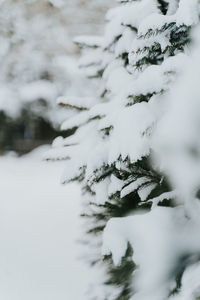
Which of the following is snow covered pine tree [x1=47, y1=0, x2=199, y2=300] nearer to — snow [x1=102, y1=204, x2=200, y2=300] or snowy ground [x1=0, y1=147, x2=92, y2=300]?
snow [x1=102, y1=204, x2=200, y2=300]

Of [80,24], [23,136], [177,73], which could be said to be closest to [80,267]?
[177,73]

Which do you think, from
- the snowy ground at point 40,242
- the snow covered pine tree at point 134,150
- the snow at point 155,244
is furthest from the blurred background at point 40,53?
the snow at point 155,244

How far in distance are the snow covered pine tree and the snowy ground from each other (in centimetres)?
24

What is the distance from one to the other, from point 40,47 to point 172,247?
3.72 meters

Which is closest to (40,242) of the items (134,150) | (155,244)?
(155,244)

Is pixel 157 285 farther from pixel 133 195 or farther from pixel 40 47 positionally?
pixel 40 47

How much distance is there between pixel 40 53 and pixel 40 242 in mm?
2837

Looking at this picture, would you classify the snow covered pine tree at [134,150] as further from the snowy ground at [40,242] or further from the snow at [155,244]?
the snowy ground at [40,242]

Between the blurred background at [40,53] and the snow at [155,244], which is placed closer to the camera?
the snow at [155,244]

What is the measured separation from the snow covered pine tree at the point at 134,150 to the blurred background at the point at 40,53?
7.39 ft

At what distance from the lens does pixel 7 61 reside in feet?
16.0

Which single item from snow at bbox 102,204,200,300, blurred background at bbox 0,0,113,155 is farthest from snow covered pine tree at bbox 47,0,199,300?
blurred background at bbox 0,0,113,155

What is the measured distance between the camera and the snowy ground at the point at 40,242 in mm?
2236

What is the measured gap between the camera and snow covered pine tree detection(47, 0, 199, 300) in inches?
61.1
